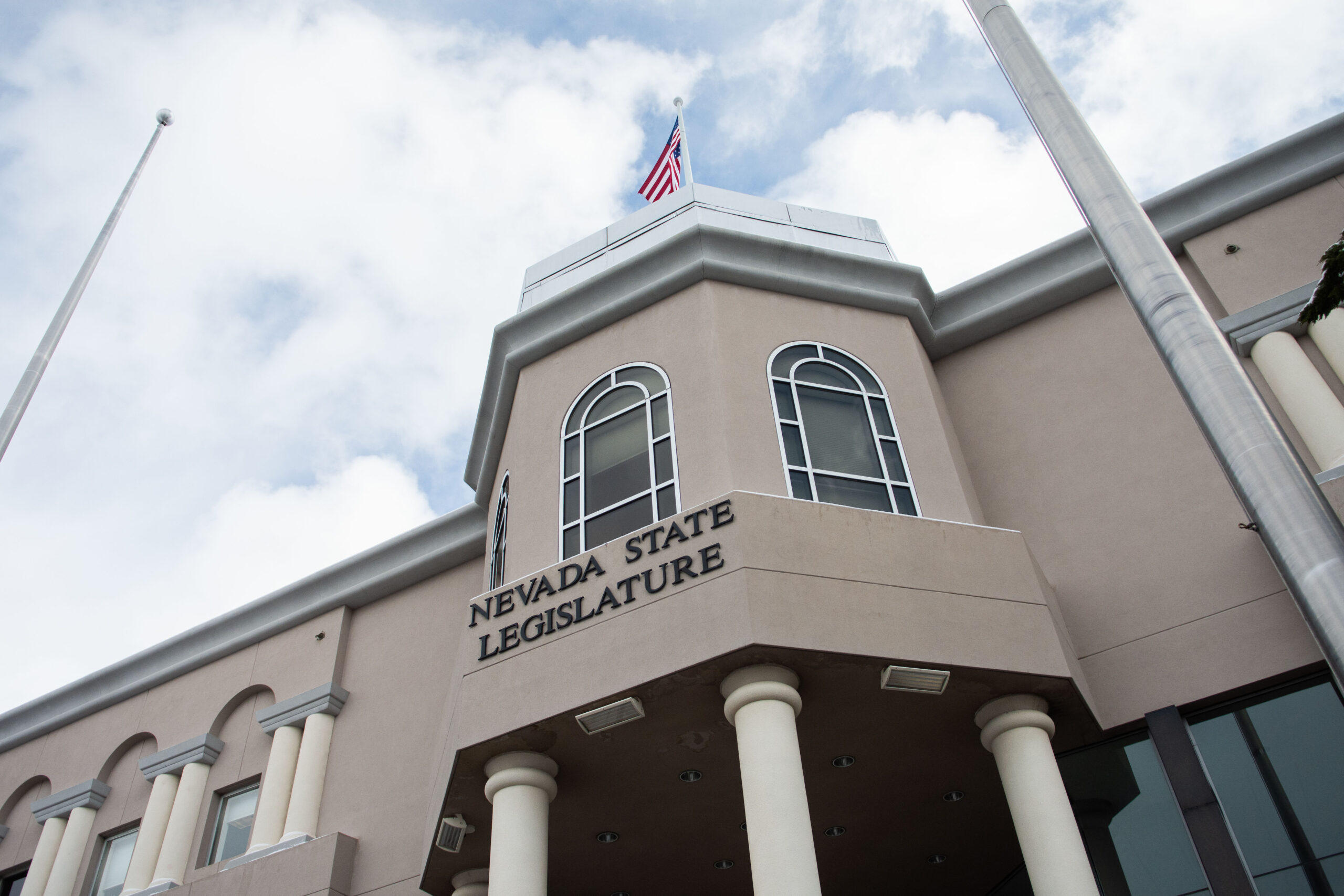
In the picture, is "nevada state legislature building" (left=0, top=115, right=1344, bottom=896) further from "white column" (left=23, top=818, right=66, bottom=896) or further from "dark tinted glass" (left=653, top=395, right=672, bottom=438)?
"dark tinted glass" (left=653, top=395, right=672, bottom=438)

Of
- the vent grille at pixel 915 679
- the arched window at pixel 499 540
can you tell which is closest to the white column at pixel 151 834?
the arched window at pixel 499 540

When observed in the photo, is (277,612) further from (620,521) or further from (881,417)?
(881,417)

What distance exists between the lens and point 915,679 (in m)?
10.8

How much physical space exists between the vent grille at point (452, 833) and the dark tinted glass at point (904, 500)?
5.76 meters

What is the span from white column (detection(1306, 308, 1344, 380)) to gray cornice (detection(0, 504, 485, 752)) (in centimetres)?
1121

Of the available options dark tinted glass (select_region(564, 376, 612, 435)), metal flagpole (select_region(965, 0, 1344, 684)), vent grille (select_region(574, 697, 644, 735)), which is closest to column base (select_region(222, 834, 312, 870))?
vent grille (select_region(574, 697, 644, 735))

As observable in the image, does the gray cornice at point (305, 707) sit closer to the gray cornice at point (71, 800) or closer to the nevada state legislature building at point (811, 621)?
the nevada state legislature building at point (811, 621)

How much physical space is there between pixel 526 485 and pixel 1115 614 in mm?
6832

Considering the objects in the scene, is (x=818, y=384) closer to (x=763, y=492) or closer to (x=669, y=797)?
(x=763, y=492)

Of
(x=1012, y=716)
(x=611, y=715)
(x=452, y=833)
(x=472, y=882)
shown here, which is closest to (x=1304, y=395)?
(x=1012, y=716)

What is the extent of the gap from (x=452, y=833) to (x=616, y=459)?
4474mm

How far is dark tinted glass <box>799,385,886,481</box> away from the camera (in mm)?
12945

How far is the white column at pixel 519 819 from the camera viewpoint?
10742 mm

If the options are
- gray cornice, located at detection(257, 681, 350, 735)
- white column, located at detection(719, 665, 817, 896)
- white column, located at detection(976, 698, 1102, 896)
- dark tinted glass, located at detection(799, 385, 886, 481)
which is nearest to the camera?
white column, located at detection(719, 665, 817, 896)
